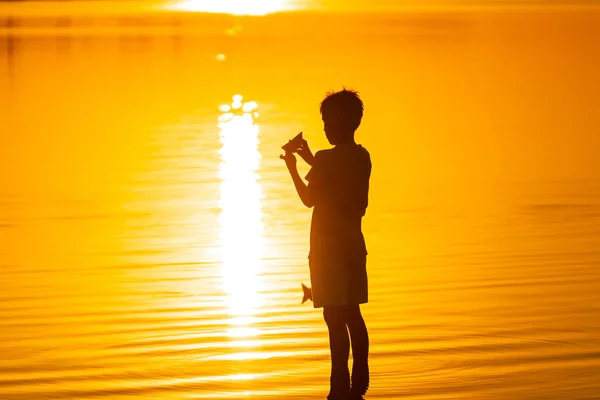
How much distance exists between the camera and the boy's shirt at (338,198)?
684 cm

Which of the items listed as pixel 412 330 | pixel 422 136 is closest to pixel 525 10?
pixel 422 136

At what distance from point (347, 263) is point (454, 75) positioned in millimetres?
20955

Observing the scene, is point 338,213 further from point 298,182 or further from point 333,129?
point 333,129

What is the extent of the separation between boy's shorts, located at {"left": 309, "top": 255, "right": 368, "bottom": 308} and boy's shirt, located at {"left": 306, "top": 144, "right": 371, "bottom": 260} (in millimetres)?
28

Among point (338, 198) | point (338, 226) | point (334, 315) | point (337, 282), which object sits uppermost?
point (338, 198)

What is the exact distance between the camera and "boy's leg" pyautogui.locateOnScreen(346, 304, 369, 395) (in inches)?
274

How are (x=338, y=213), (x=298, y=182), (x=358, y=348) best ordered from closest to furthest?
(x=298, y=182) → (x=338, y=213) → (x=358, y=348)

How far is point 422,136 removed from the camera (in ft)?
61.6

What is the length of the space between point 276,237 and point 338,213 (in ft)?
17.0

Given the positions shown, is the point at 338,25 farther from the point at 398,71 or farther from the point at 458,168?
the point at 458,168

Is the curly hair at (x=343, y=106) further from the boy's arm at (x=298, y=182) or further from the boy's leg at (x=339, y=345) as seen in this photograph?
the boy's leg at (x=339, y=345)

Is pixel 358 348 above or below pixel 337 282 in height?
below

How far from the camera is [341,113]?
6.84 metres

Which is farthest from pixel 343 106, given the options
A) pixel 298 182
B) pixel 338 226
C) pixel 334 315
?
pixel 334 315
